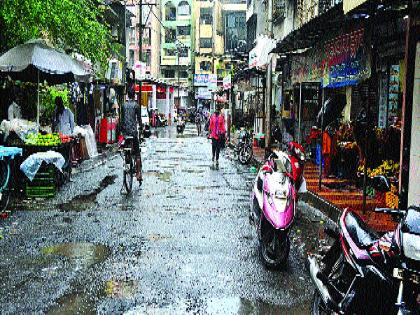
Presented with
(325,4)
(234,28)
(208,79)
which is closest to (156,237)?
(325,4)

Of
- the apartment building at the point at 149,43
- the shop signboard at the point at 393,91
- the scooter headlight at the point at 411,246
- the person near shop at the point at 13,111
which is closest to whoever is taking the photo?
the scooter headlight at the point at 411,246

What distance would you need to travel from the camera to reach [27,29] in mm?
15477

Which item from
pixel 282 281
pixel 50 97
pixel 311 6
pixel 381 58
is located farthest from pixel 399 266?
pixel 311 6

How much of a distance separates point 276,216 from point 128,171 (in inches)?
272

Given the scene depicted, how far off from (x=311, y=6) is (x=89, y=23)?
8895mm

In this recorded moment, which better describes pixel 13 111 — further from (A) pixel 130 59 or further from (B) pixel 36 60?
(A) pixel 130 59

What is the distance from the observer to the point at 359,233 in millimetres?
4883

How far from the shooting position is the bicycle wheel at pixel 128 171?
13.8m

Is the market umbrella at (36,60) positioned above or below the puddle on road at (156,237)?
above

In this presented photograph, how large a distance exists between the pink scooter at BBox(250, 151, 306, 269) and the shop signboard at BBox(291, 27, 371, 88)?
146 inches

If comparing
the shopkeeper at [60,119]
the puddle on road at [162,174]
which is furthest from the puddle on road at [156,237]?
the shopkeeper at [60,119]

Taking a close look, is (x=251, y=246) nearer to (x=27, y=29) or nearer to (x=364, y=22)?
(x=364, y=22)

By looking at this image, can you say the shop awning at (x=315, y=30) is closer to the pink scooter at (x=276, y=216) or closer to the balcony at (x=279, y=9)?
the pink scooter at (x=276, y=216)

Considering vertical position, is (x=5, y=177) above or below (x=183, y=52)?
below
